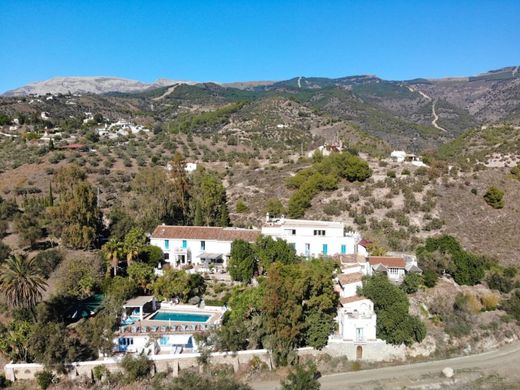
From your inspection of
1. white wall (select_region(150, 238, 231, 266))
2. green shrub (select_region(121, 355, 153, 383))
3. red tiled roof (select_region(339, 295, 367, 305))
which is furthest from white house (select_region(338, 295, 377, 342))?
white wall (select_region(150, 238, 231, 266))

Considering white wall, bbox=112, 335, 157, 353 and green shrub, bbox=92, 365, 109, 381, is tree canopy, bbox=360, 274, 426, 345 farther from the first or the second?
green shrub, bbox=92, 365, 109, 381

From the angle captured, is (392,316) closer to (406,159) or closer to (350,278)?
(350,278)

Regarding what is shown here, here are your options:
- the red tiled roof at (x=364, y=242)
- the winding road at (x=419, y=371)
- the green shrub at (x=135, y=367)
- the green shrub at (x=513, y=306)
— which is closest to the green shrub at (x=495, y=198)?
→ the green shrub at (x=513, y=306)

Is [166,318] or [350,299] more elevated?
[350,299]

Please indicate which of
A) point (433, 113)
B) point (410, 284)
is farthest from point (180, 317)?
point (433, 113)

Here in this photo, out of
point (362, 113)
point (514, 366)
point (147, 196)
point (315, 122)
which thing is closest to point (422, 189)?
point (514, 366)

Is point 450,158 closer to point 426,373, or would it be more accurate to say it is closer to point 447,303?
point 447,303

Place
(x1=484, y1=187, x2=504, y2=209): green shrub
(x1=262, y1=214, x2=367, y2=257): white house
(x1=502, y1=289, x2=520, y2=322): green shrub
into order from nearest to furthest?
(x1=502, y1=289, x2=520, y2=322): green shrub < (x1=262, y1=214, x2=367, y2=257): white house < (x1=484, y1=187, x2=504, y2=209): green shrub
